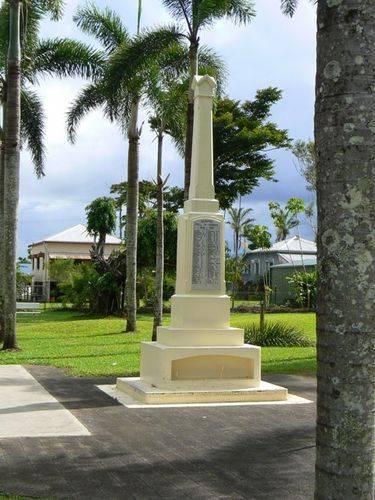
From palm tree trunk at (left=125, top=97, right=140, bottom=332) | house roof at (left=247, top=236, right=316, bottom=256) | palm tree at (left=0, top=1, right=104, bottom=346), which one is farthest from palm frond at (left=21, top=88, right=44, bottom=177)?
house roof at (left=247, top=236, right=316, bottom=256)

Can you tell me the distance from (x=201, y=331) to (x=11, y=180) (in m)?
8.64

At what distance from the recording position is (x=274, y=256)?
169 ft

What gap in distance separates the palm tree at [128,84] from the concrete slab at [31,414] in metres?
9.74

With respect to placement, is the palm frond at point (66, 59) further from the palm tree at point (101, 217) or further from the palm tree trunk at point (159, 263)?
the palm tree at point (101, 217)

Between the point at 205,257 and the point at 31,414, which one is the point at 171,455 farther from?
the point at 205,257

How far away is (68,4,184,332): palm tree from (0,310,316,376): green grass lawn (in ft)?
7.33

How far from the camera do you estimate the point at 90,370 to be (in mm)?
12758

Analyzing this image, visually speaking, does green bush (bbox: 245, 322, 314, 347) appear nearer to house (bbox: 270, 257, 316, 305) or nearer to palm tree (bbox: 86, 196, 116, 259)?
house (bbox: 270, 257, 316, 305)

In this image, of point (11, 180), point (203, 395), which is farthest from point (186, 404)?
point (11, 180)

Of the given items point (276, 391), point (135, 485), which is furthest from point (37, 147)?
point (135, 485)

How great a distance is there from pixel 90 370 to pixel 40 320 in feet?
55.5

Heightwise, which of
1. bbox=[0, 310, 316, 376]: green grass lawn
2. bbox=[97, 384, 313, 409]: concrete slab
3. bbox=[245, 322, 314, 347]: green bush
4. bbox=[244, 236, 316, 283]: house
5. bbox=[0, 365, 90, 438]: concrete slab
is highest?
bbox=[244, 236, 316, 283]: house

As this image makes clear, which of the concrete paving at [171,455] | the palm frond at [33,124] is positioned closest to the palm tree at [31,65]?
the palm frond at [33,124]

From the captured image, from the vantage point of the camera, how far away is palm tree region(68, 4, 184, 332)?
18.4m
